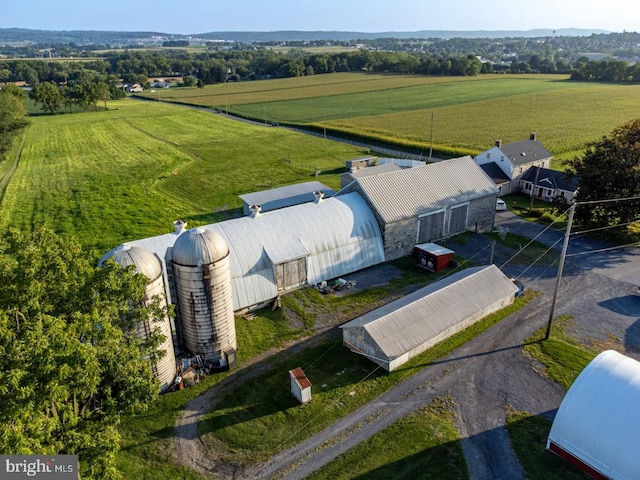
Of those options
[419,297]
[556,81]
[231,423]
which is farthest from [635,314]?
[556,81]

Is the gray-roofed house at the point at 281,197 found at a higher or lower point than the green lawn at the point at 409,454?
higher

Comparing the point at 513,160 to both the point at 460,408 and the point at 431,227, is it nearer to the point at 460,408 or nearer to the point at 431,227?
the point at 431,227

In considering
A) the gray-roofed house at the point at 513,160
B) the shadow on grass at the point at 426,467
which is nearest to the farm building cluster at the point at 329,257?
the shadow on grass at the point at 426,467

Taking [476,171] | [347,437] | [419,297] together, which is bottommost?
[347,437]

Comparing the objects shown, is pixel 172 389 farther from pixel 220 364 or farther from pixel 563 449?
pixel 563 449

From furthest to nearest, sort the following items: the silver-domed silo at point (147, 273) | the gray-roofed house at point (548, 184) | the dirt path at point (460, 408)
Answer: the gray-roofed house at point (548, 184), the silver-domed silo at point (147, 273), the dirt path at point (460, 408)

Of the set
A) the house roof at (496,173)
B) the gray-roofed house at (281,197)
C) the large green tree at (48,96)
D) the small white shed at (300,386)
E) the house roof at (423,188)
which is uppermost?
the large green tree at (48,96)

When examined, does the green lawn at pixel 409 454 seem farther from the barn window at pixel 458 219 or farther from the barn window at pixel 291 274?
the barn window at pixel 458 219

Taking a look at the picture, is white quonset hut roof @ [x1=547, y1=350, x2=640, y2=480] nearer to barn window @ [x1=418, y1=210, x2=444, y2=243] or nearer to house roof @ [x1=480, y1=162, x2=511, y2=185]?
barn window @ [x1=418, y1=210, x2=444, y2=243]
